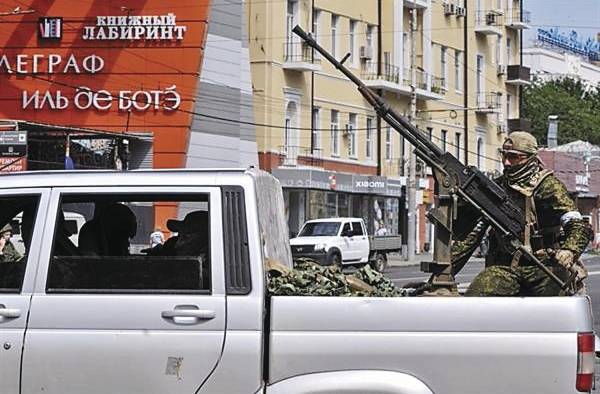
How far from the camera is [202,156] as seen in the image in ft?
145

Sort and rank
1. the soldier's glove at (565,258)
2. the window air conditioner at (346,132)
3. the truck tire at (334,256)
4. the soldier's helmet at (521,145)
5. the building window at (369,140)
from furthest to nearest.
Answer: the building window at (369,140), the window air conditioner at (346,132), the truck tire at (334,256), the soldier's helmet at (521,145), the soldier's glove at (565,258)

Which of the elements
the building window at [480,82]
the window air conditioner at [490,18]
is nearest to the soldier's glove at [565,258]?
the building window at [480,82]

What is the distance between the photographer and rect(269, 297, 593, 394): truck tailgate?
17.7 ft

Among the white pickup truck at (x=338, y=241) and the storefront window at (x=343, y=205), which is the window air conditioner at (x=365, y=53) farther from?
the white pickup truck at (x=338, y=241)

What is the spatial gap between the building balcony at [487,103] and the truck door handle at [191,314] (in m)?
57.7

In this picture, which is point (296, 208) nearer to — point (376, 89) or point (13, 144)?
point (376, 89)

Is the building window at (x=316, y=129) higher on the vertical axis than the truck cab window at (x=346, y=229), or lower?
higher

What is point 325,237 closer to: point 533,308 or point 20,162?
point 20,162

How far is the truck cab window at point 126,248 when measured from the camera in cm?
570

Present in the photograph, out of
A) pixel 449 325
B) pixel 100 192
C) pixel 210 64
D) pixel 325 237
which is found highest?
pixel 210 64

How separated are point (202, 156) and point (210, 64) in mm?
3419

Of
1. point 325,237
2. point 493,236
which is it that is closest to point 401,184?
point 325,237

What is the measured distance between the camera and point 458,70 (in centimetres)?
6116

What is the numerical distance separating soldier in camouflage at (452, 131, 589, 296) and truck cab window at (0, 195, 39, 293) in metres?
2.43
